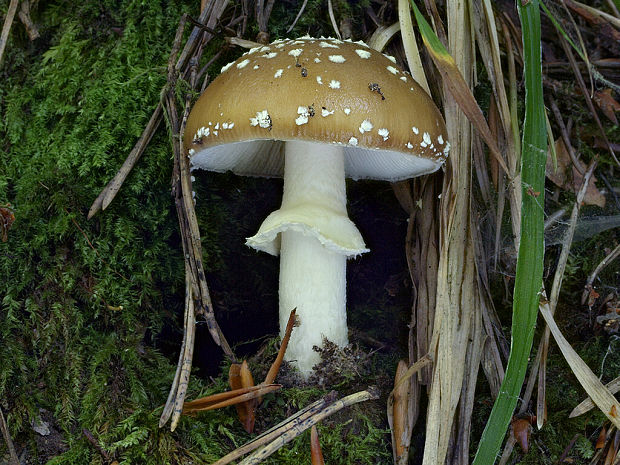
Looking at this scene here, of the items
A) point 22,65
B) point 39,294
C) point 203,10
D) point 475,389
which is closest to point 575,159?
point 475,389

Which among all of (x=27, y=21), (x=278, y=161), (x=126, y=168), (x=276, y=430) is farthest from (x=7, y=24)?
(x=276, y=430)

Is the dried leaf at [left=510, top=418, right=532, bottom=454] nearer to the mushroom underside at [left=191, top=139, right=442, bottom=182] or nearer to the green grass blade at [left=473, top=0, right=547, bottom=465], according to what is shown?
the green grass blade at [left=473, top=0, right=547, bottom=465]

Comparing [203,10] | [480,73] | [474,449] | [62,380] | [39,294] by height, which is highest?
[203,10]

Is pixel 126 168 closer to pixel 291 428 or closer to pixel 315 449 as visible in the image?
pixel 291 428

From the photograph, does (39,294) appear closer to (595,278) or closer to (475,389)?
(475,389)

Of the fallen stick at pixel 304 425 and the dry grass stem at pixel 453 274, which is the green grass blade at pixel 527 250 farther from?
the fallen stick at pixel 304 425

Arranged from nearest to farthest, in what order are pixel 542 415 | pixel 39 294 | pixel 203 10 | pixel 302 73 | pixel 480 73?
1. pixel 302 73
2. pixel 542 415
3. pixel 39 294
4. pixel 203 10
5. pixel 480 73
